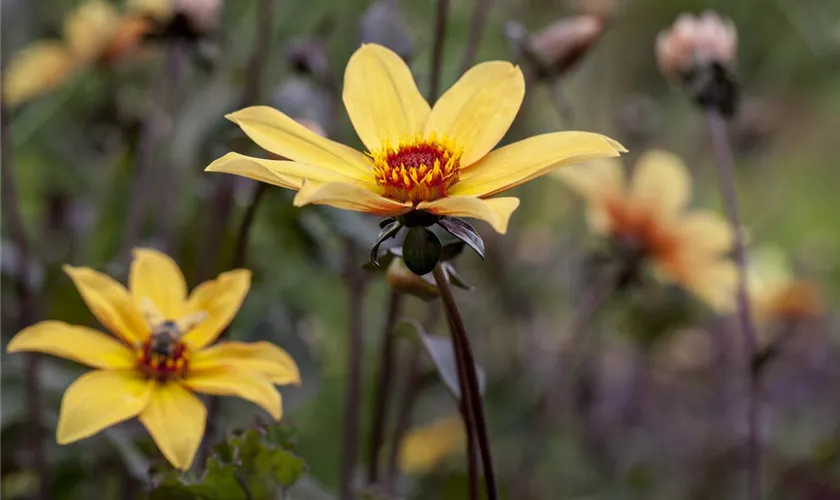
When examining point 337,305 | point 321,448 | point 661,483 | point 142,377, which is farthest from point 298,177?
point 337,305

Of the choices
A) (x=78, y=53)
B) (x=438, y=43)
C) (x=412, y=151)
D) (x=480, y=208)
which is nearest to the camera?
(x=480, y=208)

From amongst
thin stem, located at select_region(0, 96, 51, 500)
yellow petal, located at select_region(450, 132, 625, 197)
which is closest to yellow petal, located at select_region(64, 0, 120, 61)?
thin stem, located at select_region(0, 96, 51, 500)

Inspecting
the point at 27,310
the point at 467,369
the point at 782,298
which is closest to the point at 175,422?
the point at 467,369

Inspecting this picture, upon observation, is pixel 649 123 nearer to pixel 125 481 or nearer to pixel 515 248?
pixel 515 248

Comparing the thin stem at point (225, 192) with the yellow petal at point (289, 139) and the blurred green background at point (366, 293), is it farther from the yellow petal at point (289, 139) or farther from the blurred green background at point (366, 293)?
the yellow petal at point (289, 139)

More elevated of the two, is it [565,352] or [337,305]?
[337,305]

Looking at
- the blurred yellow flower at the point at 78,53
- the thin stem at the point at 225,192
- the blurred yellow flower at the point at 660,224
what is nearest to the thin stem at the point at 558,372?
the blurred yellow flower at the point at 660,224

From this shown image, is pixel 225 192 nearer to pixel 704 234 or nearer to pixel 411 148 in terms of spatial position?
pixel 411 148
